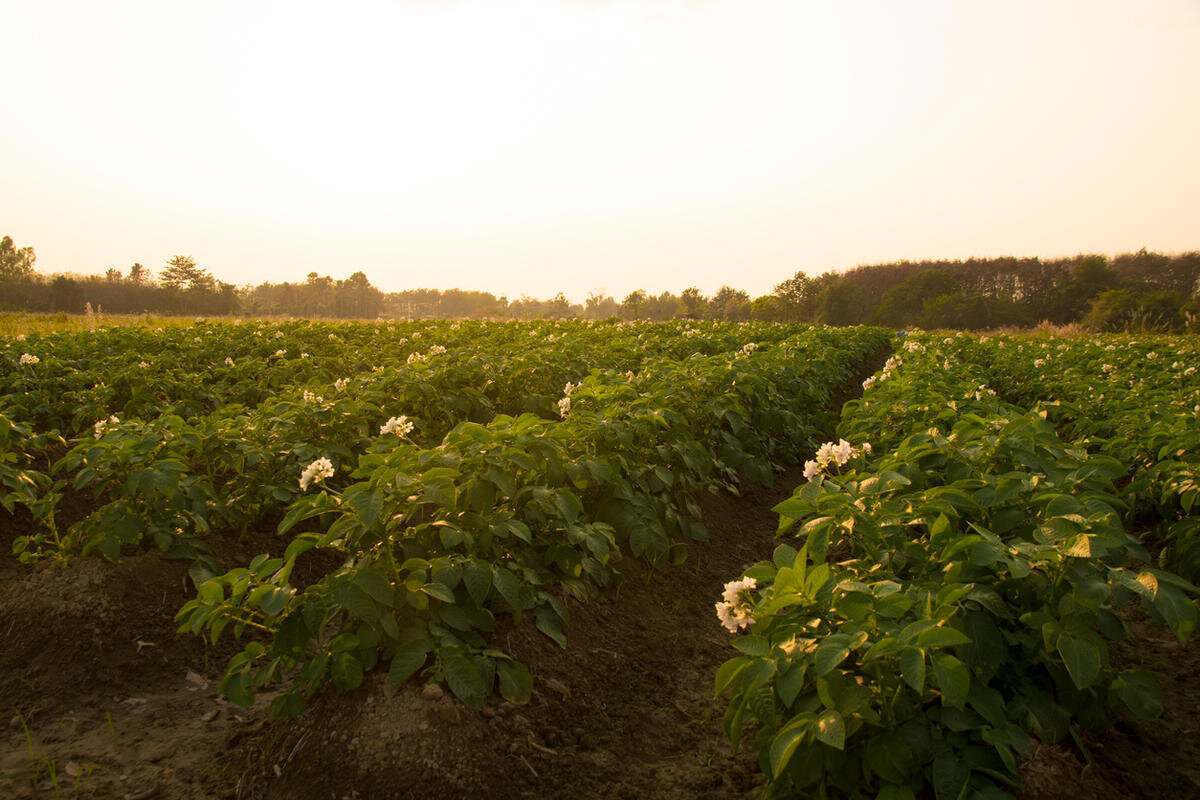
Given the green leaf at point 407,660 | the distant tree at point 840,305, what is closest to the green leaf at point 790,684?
the green leaf at point 407,660

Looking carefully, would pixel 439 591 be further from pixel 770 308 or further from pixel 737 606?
pixel 770 308

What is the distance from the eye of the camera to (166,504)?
334cm

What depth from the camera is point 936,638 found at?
1.54 metres

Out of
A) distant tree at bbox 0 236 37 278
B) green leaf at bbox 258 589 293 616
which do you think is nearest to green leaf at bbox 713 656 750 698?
green leaf at bbox 258 589 293 616

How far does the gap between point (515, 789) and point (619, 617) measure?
4.07 feet

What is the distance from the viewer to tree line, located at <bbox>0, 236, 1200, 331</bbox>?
39906 millimetres

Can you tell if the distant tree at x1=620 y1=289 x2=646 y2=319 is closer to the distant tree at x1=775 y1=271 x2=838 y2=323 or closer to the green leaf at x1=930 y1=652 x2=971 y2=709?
the distant tree at x1=775 y1=271 x2=838 y2=323

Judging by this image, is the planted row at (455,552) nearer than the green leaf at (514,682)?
Yes

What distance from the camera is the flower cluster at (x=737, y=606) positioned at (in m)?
1.97

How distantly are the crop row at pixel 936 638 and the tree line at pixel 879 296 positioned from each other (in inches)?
1354

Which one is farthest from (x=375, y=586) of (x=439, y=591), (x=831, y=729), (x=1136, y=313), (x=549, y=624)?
(x=1136, y=313)

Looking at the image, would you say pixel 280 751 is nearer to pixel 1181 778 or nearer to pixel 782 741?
pixel 782 741

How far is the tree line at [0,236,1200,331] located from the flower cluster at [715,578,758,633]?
1361 inches

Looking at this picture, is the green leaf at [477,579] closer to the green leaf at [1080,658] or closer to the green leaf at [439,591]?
the green leaf at [439,591]
